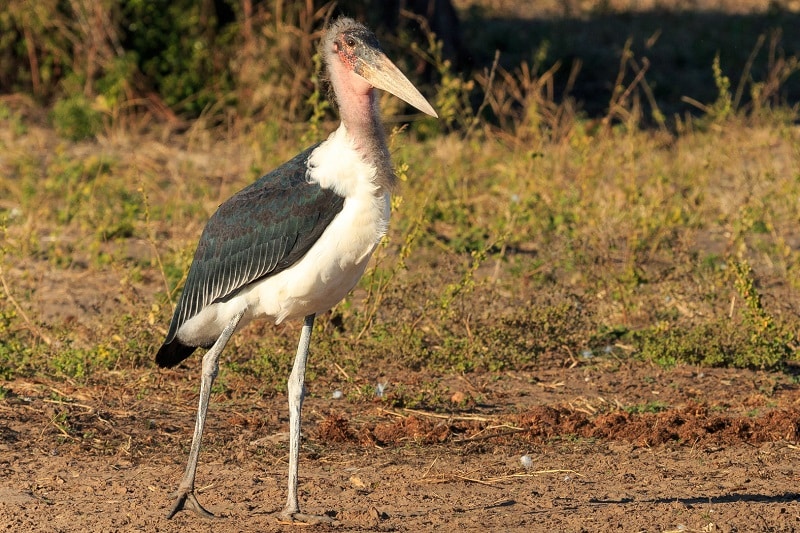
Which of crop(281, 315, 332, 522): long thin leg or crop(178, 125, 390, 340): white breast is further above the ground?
crop(178, 125, 390, 340): white breast

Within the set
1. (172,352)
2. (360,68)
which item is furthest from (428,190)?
(360,68)

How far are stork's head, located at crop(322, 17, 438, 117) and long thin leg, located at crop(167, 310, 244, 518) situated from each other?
858mm

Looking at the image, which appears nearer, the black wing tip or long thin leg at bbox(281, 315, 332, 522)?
long thin leg at bbox(281, 315, 332, 522)

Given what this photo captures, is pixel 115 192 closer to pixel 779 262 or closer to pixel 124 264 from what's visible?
pixel 124 264

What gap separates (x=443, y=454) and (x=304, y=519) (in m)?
0.99

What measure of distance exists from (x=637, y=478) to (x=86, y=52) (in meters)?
6.70

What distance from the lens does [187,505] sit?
13.6ft

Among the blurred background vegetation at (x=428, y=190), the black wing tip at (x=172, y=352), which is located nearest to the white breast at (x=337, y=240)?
the black wing tip at (x=172, y=352)

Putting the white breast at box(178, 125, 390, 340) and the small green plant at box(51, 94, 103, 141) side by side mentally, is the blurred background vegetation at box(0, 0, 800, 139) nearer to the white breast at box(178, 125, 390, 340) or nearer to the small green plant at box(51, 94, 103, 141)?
the small green plant at box(51, 94, 103, 141)

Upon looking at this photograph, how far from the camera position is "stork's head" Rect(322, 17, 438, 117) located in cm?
414

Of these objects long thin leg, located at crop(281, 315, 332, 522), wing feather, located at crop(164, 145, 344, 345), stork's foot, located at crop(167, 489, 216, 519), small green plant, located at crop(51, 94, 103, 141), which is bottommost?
small green plant, located at crop(51, 94, 103, 141)

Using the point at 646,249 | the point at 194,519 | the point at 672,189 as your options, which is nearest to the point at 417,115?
the point at 672,189

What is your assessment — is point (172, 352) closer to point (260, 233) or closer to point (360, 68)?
point (260, 233)

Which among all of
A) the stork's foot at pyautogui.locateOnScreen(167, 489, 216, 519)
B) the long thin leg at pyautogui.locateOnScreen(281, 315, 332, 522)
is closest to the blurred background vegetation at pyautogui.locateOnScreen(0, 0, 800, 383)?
the long thin leg at pyautogui.locateOnScreen(281, 315, 332, 522)
